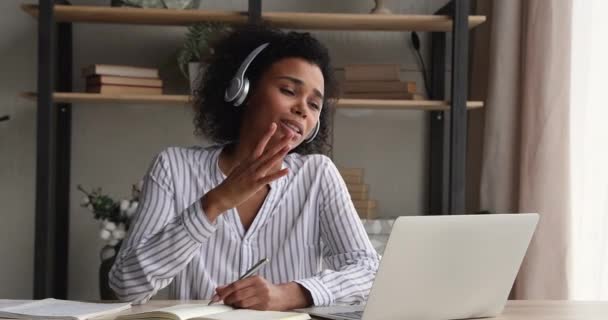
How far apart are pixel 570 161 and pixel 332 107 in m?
1.02

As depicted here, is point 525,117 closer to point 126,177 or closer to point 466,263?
point 126,177

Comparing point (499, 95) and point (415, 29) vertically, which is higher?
point (415, 29)

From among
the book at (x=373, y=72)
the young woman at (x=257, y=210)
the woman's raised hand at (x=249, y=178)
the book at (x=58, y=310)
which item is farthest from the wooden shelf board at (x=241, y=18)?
the book at (x=58, y=310)

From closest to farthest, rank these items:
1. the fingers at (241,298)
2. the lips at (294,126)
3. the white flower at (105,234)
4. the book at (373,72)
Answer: the fingers at (241,298) → the lips at (294,126) → the white flower at (105,234) → the book at (373,72)

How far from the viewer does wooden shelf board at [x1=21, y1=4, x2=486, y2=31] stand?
113 inches

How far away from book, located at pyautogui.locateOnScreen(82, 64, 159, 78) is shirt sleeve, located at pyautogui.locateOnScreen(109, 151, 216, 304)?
1.30 meters

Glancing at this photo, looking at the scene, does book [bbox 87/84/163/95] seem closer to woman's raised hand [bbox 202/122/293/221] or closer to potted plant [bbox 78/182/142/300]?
potted plant [bbox 78/182/142/300]

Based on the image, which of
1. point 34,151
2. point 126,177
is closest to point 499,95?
point 126,177

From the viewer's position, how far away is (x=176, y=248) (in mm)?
1554

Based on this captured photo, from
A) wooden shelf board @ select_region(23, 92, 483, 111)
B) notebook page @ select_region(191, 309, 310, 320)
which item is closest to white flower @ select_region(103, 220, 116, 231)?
wooden shelf board @ select_region(23, 92, 483, 111)

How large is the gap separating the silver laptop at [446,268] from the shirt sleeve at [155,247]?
27 centimetres

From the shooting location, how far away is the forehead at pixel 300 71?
184 cm

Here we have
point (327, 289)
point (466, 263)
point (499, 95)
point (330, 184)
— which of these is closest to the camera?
point (466, 263)

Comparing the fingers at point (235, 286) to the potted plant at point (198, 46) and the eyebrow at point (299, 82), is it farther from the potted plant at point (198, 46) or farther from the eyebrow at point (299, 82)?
the potted plant at point (198, 46)
